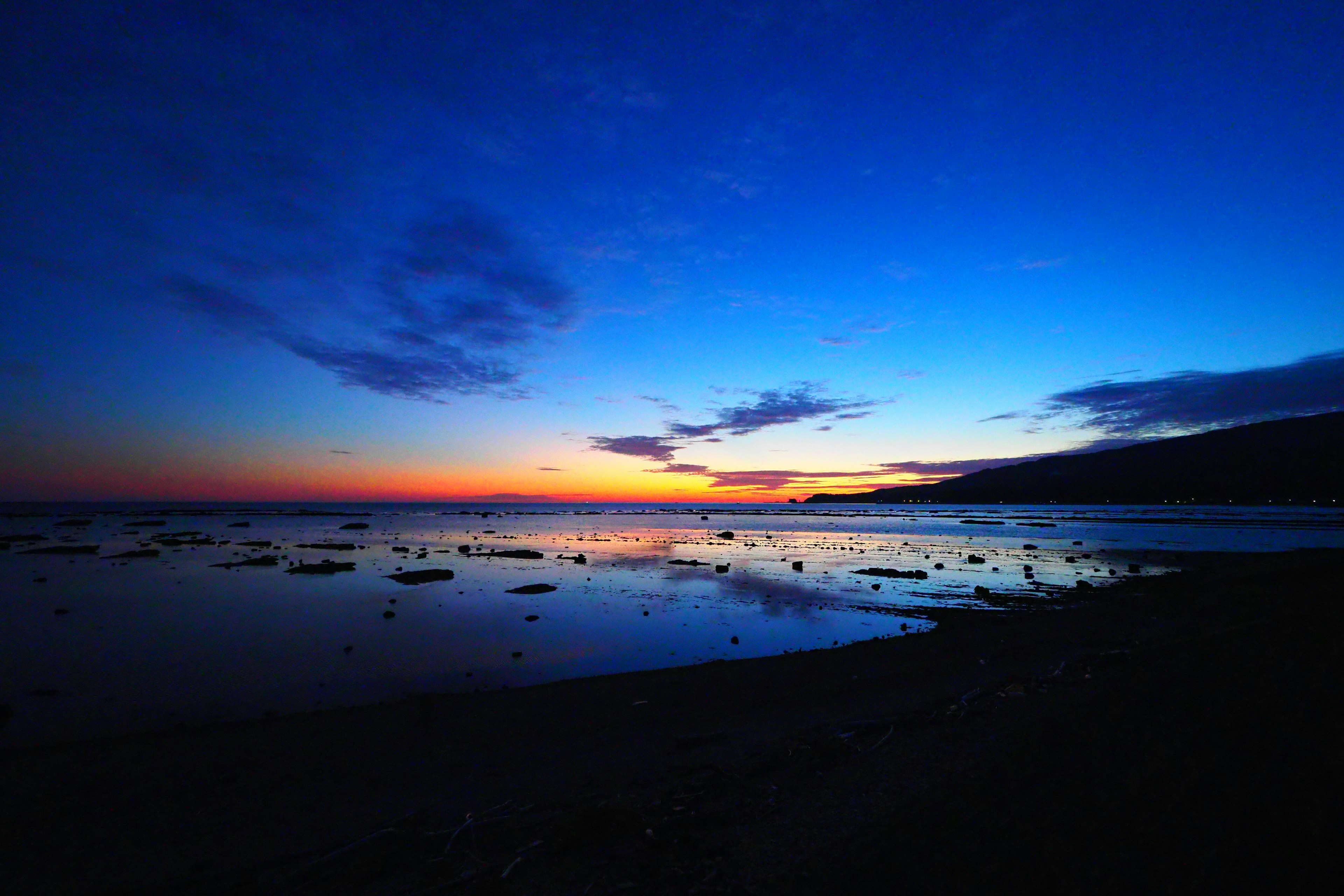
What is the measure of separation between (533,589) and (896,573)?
23.3 metres

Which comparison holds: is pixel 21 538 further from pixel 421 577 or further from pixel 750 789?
pixel 750 789

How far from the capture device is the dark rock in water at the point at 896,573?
1396 inches

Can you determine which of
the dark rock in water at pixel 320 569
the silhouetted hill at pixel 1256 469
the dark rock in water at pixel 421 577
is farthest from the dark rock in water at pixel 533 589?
the silhouetted hill at pixel 1256 469

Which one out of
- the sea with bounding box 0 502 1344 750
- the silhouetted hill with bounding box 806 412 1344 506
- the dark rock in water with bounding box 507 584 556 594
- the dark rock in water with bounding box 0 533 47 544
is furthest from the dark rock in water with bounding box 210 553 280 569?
the silhouetted hill with bounding box 806 412 1344 506

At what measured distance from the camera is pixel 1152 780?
6910 mm

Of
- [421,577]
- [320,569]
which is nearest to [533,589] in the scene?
[421,577]

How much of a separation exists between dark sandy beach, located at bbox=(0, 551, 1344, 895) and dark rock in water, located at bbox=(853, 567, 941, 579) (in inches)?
840

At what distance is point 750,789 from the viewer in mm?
7867

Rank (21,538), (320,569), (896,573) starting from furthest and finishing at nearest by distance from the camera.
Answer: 1. (21,538)
2. (320,569)
3. (896,573)

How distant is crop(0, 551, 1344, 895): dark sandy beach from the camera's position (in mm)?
5734

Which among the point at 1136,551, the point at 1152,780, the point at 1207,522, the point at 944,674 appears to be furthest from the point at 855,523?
the point at 1152,780

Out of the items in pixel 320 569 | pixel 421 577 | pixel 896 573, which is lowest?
pixel 896 573

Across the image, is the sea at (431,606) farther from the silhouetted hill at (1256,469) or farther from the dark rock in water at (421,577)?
the silhouetted hill at (1256,469)

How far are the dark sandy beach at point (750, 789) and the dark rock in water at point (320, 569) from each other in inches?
1132
